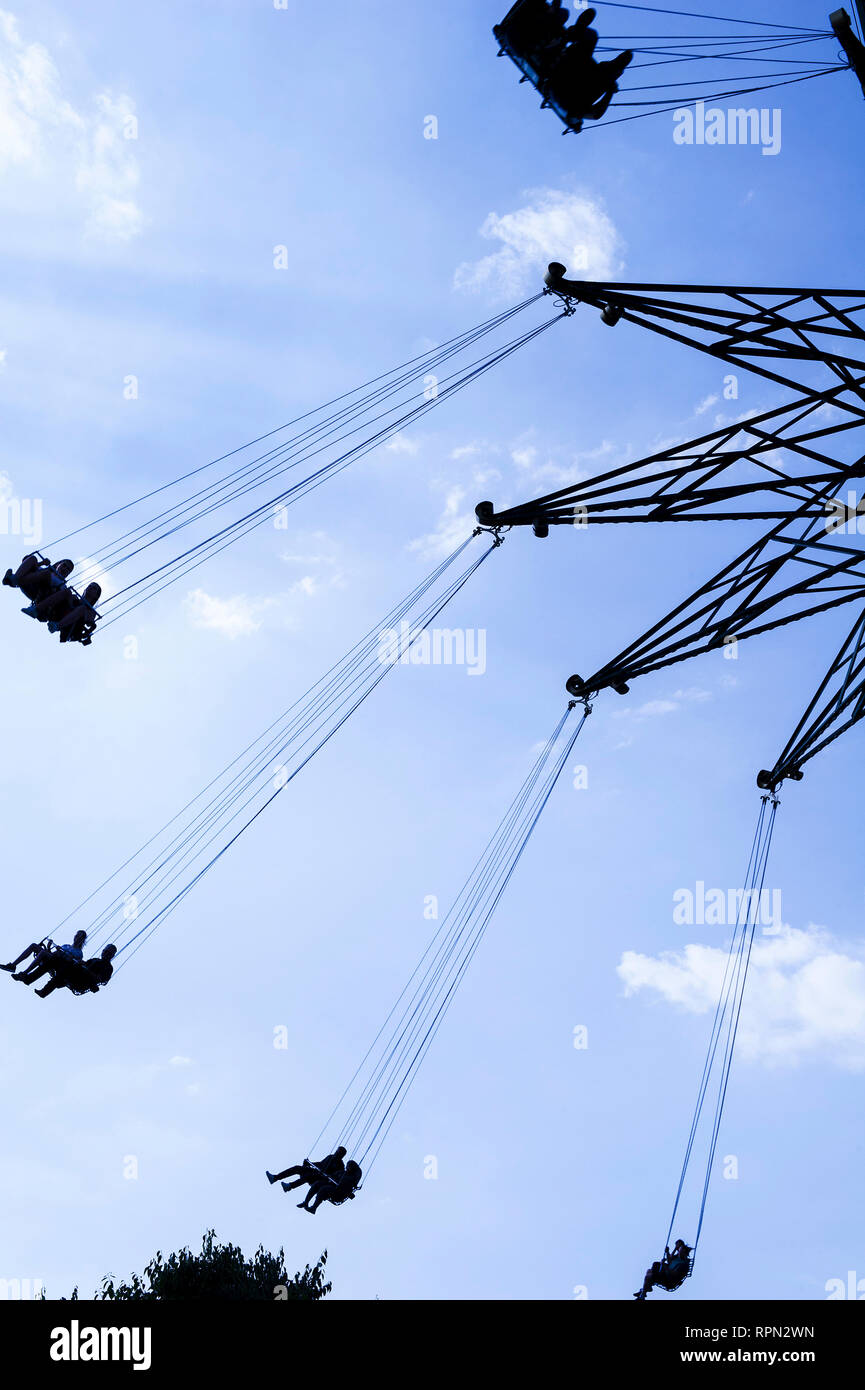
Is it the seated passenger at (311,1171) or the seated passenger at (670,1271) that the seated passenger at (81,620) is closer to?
the seated passenger at (311,1171)

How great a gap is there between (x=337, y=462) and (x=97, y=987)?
5699 millimetres

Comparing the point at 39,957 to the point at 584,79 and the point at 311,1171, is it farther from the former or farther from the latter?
the point at 584,79

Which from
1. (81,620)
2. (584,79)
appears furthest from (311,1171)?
(584,79)

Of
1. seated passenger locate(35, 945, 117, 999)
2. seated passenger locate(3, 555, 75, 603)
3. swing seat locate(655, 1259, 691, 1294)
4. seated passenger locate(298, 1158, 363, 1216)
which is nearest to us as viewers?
seated passenger locate(3, 555, 75, 603)

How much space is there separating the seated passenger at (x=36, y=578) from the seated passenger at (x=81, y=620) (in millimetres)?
211

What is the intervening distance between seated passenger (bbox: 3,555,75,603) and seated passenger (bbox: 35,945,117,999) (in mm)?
3395

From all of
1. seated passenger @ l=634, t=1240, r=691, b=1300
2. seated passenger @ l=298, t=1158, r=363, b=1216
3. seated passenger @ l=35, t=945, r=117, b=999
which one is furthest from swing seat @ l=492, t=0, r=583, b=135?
seated passenger @ l=634, t=1240, r=691, b=1300

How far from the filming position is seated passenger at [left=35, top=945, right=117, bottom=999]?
28.9 ft

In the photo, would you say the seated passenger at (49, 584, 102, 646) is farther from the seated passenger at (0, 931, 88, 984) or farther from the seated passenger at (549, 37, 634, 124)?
the seated passenger at (549, 37, 634, 124)

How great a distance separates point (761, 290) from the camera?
26.7 feet

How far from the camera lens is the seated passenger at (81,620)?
8.09m

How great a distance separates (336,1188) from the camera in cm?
1041
